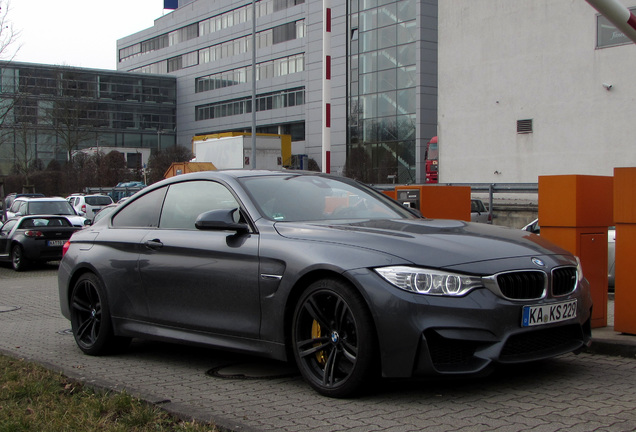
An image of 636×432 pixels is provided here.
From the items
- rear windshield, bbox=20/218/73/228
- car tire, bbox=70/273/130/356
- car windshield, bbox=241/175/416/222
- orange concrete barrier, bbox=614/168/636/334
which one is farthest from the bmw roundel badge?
rear windshield, bbox=20/218/73/228

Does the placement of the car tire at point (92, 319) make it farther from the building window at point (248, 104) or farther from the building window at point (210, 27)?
the building window at point (210, 27)

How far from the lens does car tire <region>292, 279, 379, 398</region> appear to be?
4.36 meters

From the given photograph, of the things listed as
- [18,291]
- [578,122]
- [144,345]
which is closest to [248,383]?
[144,345]

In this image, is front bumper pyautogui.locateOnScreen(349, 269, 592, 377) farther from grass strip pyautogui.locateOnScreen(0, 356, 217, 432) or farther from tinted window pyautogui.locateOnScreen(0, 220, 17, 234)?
tinted window pyautogui.locateOnScreen(0, 220, 17, 234)

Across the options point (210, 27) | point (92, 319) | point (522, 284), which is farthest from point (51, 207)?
point (210, 27)

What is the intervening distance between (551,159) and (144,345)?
27.4 metres

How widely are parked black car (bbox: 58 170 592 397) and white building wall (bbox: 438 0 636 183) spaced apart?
2555cm

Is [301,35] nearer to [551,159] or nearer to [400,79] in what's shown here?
[400,79]

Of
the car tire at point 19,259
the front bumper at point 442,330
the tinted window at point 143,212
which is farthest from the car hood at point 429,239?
the car tire at point 19,259

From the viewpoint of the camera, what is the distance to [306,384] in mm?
5039

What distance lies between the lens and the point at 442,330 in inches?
166

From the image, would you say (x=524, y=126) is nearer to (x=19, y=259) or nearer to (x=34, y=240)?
(x=34, y=240)

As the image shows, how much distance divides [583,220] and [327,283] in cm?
315

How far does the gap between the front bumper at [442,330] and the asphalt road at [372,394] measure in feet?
0.85
